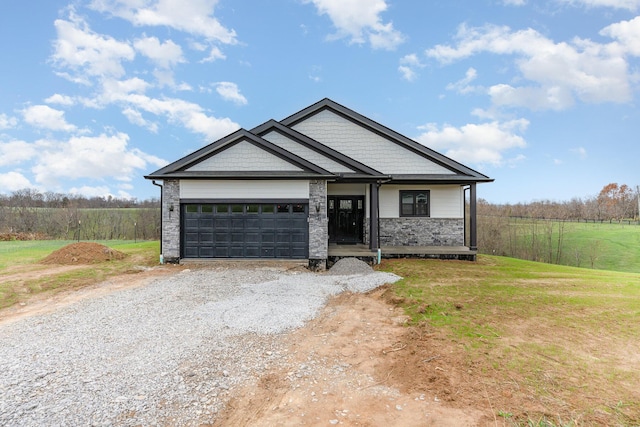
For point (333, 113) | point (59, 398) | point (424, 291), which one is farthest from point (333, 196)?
point (59, 398)

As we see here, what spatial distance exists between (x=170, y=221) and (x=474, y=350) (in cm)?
Answer: 1125

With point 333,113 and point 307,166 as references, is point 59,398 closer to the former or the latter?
point 307,166

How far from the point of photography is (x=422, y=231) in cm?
1506

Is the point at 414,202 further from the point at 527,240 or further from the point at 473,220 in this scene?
the point at 527,240

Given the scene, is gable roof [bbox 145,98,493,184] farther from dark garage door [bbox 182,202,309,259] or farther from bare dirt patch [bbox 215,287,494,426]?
bare dirt patch [bbox 215,287,494,426]

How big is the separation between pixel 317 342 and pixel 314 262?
6.71 meters

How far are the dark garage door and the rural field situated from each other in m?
3.77

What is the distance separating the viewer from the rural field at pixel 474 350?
3469 millimetres

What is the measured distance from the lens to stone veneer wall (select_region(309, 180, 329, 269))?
39.8 feet

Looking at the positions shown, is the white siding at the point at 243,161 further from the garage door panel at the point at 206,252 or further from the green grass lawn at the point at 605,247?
the green grass lawn at the point at 605,247

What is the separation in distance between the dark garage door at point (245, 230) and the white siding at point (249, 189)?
33 centimetres

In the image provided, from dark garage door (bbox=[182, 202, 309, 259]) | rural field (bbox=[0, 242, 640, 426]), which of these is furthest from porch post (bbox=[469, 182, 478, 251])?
dark garage door (bbox=[182, 202, 309, 259])

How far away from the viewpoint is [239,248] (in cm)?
1237

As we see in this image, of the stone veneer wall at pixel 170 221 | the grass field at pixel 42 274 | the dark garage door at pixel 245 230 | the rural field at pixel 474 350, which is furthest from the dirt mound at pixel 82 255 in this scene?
the dark garage door at pixel 245 230
